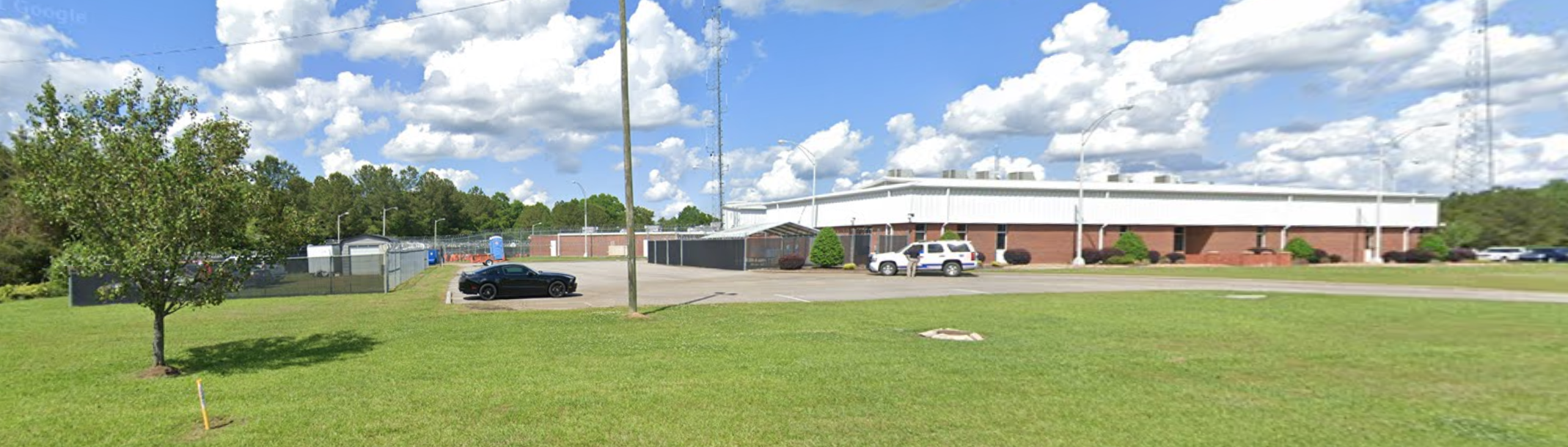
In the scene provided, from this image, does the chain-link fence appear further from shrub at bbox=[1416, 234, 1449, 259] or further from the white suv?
shrub at bbox=[1416, 234, 1449, 259]

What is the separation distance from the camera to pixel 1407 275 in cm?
3656

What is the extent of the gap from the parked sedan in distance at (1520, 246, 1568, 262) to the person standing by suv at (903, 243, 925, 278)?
175ft

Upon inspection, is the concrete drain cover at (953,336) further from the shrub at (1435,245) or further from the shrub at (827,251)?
the shrub at (1435,245)

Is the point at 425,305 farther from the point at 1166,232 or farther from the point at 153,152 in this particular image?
the point at 1166,232

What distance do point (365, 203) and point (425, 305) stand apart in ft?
383

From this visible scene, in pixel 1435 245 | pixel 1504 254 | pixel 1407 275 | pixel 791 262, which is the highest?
pixel 1435 245

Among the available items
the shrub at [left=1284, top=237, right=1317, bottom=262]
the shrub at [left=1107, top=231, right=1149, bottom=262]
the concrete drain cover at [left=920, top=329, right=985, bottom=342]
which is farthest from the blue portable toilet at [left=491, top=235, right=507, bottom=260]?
the concrete drain cover at [left=920, top=329, right=985, bottom=342]

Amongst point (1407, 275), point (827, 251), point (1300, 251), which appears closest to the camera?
point (1407, 275)

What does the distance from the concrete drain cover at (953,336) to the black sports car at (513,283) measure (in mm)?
14413

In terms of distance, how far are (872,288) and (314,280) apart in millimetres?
19261

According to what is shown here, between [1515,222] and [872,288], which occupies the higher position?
[1515,222]

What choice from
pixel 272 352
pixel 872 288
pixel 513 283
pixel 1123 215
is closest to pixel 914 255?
pixel 872 288

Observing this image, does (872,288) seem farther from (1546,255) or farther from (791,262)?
(1546,255)

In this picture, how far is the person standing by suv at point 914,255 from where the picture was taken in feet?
109
